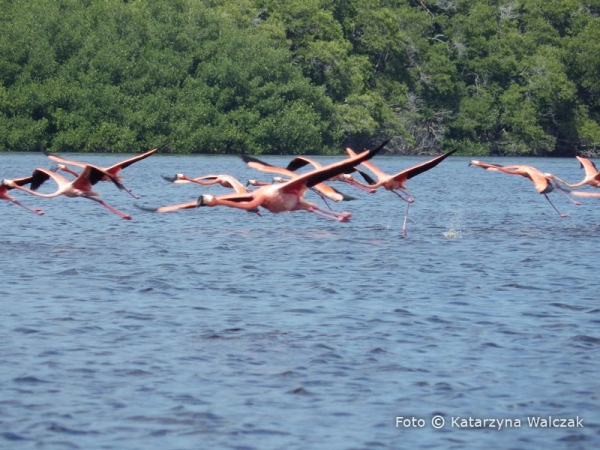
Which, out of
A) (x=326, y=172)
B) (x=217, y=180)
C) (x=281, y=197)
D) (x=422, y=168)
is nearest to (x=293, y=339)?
(x=326, y=172)

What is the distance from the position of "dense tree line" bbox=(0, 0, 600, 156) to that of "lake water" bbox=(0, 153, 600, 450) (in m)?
41.1

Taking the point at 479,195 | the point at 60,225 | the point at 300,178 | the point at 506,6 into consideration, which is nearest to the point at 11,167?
the point at 479,195

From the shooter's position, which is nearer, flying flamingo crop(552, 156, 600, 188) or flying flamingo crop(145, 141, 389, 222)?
flying flamingo crop(145, 141, 389, 222)

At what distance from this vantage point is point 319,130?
65.7m

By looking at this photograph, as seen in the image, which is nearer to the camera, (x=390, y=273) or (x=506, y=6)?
(x=390, y=273)

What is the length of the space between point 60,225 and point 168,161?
103 ft

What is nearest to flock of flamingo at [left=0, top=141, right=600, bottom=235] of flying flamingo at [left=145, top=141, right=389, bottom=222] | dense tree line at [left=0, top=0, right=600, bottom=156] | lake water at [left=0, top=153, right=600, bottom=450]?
flying flamingo at [left=145, top=141, right=389, bottom=222]

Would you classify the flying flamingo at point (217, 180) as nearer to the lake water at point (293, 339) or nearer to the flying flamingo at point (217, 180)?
the flying flamingo at point (217, 180)

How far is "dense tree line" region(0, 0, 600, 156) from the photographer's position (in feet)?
209

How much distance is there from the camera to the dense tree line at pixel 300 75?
6372 centimetres

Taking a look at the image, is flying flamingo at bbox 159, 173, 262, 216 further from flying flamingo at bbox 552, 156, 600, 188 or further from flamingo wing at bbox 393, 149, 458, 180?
flying flamingo at bbox 552, 156, 600, 188

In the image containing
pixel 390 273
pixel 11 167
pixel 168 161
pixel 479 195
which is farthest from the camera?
pixel 168 161

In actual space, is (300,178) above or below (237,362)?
above

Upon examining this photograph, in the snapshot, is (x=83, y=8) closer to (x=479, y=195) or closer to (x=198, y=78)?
(x=198, y=78)
